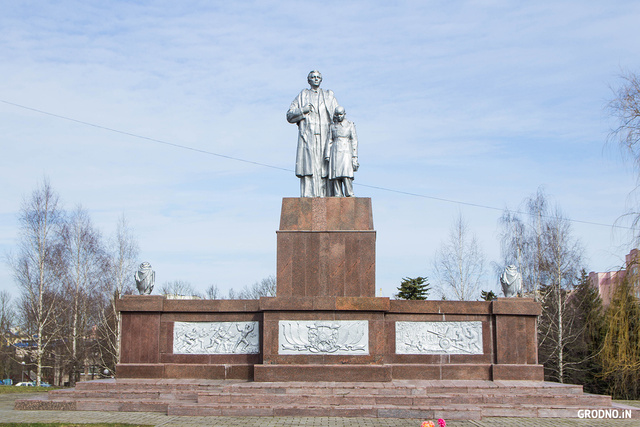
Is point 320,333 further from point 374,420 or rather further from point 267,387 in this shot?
point 374,420

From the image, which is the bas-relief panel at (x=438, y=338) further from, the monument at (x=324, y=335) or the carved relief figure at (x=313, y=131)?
the carved relief figure at (x=313, y=131)

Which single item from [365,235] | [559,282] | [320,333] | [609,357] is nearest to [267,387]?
[320,333]

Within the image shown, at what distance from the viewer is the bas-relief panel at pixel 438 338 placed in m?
14.9

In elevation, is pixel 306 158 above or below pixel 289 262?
above

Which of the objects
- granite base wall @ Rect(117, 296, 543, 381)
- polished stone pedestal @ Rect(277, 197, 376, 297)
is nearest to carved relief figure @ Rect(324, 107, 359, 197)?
polished stone pedestal @ Rect(277, 197, 376, 297)

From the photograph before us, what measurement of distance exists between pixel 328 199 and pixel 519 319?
209 inches

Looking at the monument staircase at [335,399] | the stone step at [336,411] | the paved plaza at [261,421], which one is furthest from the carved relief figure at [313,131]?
the paved plaza at [261,421]

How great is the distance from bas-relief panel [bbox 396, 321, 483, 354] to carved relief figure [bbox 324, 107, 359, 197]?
352 centimetres

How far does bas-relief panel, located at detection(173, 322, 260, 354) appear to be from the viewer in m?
15.0

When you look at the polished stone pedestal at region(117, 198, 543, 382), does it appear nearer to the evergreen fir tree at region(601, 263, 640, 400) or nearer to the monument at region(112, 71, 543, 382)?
the monument at region(112, 71, 543, 382)

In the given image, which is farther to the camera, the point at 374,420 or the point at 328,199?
the point at 328,199

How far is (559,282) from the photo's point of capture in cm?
2678

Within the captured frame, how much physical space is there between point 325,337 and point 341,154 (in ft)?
14.6

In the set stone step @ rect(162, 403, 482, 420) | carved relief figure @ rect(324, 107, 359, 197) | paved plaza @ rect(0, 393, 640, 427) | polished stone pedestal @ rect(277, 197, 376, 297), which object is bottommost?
paved plaza @ rect(0, 393, 640, 427)
